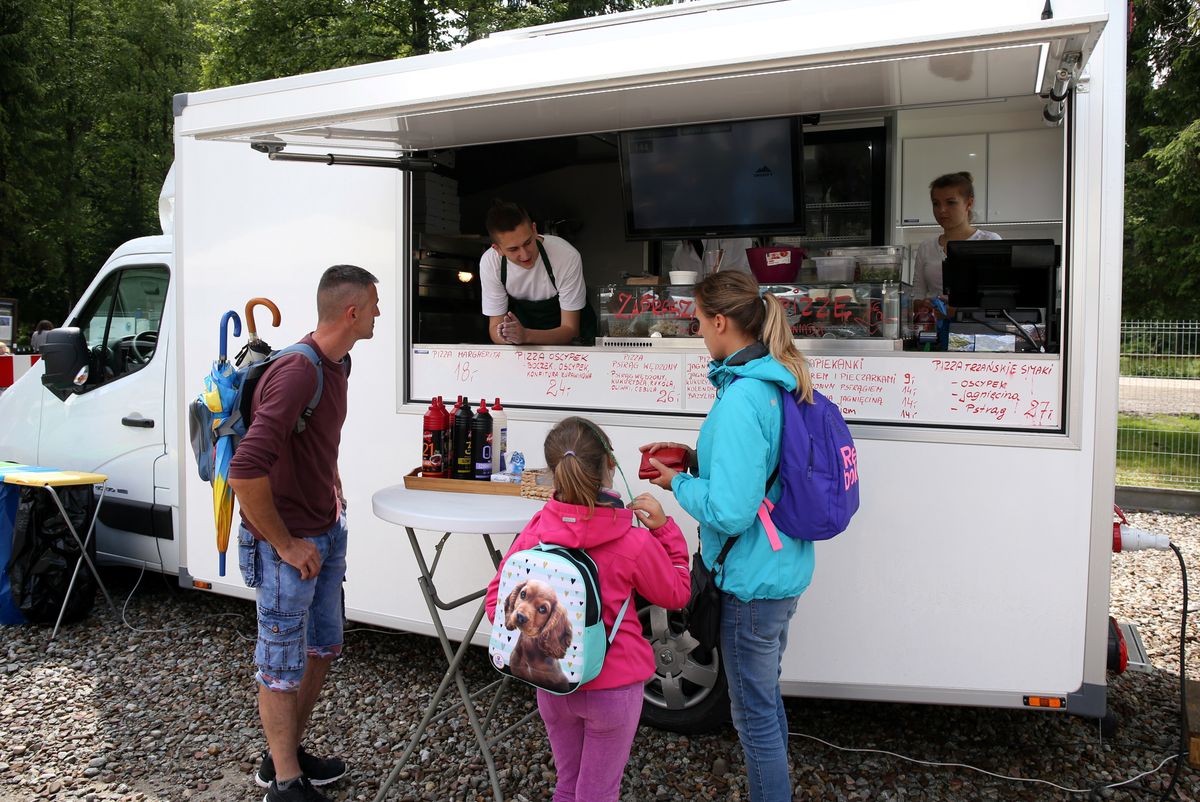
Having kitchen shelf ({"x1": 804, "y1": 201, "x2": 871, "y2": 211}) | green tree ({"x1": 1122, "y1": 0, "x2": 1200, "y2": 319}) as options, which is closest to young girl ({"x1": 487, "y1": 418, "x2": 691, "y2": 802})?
kitchen shelf ({"x1": 804, "y1": 201, "x2": 871, "y2": 211})

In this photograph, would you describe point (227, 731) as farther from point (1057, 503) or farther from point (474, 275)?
point (1057, 503)

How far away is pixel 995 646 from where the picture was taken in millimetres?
2723

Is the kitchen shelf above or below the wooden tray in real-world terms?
above

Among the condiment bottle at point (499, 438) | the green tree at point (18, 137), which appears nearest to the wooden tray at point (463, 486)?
the condiment bottle at point (499, 438)

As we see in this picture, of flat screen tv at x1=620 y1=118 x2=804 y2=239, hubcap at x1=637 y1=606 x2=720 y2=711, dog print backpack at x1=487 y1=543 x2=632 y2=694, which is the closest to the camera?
dog print backpack at x1=487 y1=543 x2=632 y2=694

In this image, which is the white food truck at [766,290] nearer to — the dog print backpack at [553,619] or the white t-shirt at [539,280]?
the white t-shirt at [539,280]

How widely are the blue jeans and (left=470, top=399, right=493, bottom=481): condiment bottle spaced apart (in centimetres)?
117

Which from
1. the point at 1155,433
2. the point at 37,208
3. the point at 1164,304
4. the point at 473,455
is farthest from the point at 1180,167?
the point at 37,208

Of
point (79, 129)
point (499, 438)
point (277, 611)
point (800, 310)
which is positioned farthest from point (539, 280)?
point (79, 129)

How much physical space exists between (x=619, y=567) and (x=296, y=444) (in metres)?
1.09

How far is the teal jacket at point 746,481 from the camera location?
215 centimetres

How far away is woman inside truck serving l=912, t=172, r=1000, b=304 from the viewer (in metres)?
3.87

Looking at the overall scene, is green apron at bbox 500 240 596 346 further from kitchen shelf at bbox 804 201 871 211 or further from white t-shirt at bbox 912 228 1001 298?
kitchen shelf at bbox 804 201 871 211

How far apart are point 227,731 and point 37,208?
1891 centimetres
